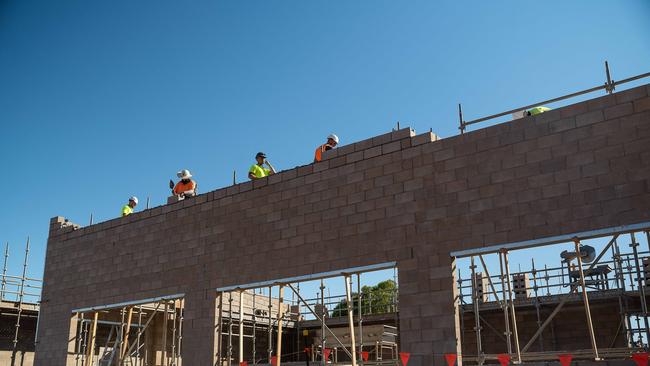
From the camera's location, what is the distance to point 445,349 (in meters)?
9.65

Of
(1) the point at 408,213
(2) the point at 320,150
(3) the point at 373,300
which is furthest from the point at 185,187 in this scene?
(3) the point at 373,300

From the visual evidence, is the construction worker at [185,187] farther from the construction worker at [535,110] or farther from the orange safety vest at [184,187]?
the construction worker at [535,110]

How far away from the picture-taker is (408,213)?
10.6 metres

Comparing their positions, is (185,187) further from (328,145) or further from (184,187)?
(328,145)

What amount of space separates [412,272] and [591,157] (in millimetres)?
3241

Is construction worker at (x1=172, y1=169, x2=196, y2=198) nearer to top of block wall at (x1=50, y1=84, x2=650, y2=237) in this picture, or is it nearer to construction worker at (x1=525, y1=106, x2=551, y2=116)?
top of block wall at (x1=50, y1=84, x2=650, y2=237)

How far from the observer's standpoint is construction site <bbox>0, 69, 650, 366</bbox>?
29.9 ft

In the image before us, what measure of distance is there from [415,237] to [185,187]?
660cm

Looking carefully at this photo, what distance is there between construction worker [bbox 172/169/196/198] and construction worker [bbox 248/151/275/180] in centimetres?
190

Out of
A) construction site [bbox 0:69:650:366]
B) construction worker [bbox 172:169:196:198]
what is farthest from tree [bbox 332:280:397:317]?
construction worker [bbox 172:169:196:198]

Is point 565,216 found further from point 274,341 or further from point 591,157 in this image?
point 274,341

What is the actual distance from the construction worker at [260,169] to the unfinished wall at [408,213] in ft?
1.31

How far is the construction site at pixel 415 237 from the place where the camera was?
9.10 metres

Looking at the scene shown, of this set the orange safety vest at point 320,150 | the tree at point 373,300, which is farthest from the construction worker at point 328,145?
the tree at point 373,300
